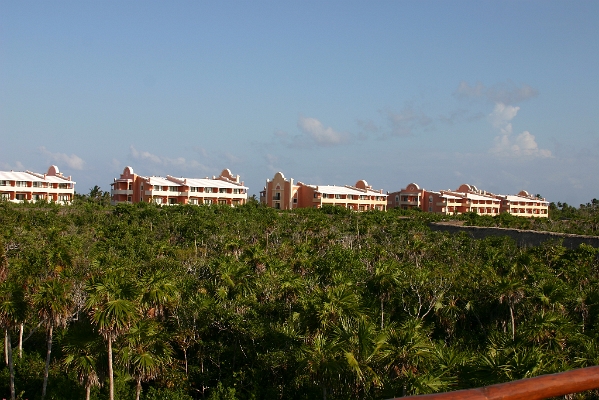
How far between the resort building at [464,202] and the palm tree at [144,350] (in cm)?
7584

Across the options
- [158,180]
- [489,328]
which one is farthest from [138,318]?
[158,180]

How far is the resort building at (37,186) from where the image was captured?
7294 centimetres

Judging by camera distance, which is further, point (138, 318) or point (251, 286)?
point (251, 286)

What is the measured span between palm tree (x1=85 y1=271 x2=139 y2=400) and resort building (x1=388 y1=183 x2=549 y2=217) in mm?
78022

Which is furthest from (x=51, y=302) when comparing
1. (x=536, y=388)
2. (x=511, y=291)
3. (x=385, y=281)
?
(x=511, y=291)

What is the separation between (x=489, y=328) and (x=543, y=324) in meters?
8.73

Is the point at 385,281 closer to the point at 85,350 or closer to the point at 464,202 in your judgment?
the point at 85,350

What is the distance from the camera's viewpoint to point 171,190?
80.1m

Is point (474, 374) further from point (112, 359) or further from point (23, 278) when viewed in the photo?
point (23, 278)

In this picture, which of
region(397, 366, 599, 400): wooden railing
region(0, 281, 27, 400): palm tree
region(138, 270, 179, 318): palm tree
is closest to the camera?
region(397, 366, 599, 400): wooden railing

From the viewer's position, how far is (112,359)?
59.9 ft

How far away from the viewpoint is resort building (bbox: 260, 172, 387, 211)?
84.5m

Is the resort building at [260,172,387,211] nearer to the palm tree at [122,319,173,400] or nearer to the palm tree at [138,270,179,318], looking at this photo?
the palm tree at [138,270,179,318]

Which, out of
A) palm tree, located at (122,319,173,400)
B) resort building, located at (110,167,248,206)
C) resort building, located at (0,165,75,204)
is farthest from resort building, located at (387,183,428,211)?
palm tree, located at (122,319,173,400)
